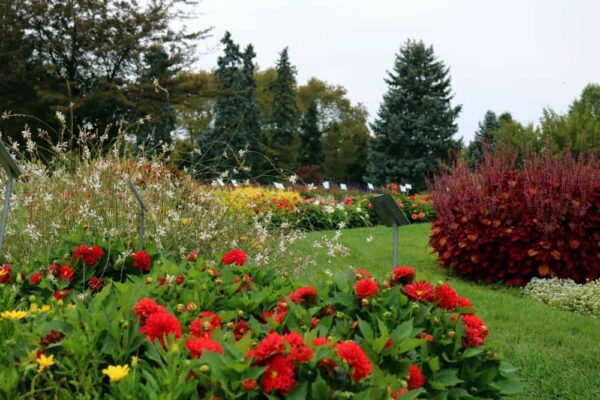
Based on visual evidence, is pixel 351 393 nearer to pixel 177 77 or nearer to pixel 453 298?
pixel 453 298

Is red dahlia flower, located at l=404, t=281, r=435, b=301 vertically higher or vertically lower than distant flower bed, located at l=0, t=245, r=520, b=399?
higher

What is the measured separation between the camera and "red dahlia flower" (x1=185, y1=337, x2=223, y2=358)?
1.53 metres

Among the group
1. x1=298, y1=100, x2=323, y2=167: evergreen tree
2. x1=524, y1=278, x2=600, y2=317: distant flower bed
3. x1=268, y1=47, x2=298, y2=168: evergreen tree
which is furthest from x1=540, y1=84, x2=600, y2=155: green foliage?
→ x1=268, y1=47, x2=298, y2=168: evergreen tree

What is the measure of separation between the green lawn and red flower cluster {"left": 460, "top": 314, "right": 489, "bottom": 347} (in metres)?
0.09

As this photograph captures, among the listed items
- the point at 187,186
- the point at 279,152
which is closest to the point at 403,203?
the point at 187,186

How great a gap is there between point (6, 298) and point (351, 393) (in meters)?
1.58

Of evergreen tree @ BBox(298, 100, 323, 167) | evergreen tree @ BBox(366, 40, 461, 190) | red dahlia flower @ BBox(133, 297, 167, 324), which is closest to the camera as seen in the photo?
red dahlia flower @ BBox(133, 297, 167, 324)

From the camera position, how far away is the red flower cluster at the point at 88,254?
2805mm

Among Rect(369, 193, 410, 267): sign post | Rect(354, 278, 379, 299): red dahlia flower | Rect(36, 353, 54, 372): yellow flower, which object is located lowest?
Rect(36, 353, 54, 372): yellow flower

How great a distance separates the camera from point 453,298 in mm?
2178

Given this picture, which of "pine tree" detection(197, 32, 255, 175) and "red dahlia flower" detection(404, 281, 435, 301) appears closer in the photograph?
"red dahlia flower" detection(404, 281, 435, 301)

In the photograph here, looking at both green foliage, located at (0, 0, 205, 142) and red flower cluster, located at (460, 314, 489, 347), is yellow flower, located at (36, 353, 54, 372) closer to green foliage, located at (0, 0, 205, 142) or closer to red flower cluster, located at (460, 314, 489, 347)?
red flower cluster, located at (460, 314, 489, 347)

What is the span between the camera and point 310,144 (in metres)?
31.7

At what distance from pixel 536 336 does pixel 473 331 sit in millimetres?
2475
